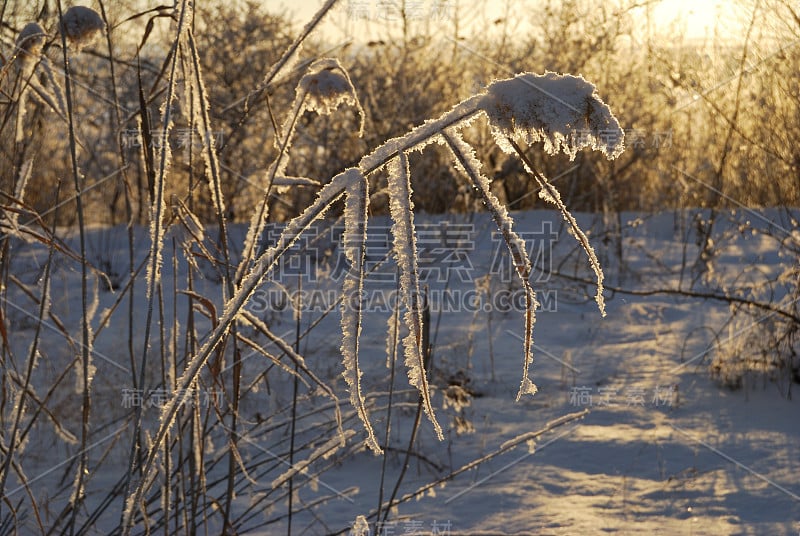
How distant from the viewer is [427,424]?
97.3 inches

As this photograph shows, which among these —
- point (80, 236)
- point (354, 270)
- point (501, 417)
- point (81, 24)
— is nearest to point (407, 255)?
point (354, 270)

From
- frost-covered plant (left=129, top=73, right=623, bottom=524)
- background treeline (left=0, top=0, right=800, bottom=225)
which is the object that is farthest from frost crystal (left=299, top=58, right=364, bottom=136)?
background treeline (left=0, top=0, right=800, bottom=225)

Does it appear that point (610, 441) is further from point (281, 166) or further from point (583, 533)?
point (281, 166)

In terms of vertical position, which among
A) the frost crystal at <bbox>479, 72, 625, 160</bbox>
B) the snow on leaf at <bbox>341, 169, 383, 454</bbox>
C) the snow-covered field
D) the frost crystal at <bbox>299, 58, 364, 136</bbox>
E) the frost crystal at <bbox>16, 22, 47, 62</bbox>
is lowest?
the snow-covered field

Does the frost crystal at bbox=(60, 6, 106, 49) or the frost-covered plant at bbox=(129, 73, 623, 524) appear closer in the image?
the frost-covered plant at bbox=(129, 73, 623, 524)

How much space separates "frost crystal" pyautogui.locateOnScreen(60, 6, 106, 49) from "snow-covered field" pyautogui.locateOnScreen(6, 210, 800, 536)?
1.07ft

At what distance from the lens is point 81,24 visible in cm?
107

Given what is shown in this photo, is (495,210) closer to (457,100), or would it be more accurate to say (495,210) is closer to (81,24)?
(81,24)

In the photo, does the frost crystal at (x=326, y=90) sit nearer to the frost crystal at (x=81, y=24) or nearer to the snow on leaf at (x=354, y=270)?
the frost crystal at (x=81, y=24)

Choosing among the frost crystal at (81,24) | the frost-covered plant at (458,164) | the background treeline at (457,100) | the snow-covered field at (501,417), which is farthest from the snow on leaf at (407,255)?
Result: the background treeline at (457,100)

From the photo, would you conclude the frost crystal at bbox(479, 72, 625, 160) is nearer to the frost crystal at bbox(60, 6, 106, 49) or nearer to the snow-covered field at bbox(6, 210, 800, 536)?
the snow-covered field at bbox(6, 210, 800, 536)

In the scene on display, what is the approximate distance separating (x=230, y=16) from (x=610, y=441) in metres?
4.18

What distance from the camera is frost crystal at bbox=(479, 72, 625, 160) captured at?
501 mm

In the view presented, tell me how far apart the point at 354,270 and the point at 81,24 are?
2.41 ft
